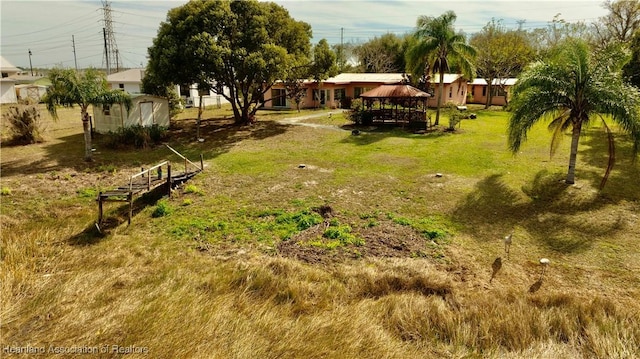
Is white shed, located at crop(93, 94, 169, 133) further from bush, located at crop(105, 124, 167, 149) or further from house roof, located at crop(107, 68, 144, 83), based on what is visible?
house roof, located at crop(107, 68, 144, 83)

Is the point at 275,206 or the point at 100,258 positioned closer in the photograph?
the point at 100,258

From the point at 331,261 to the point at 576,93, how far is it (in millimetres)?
9951

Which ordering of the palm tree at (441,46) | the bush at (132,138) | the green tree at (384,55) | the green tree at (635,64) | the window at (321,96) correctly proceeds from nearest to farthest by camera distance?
the green tree at (635,64)
the bush at (132,138)
the palm tree at (441,46)
the window at (321,96)
the green tree at (384,55)

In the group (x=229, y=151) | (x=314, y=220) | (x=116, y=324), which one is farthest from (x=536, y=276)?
(x=229, y=151)

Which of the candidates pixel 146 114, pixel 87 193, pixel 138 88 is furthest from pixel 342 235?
pixel 138 88

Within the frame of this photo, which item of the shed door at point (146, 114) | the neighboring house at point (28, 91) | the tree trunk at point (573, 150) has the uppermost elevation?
the neighboring house at point (28, 91)

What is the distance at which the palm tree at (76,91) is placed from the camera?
1622 cm

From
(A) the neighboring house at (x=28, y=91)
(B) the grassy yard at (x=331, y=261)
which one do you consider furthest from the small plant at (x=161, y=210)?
(A) the neighboring house at (x=28, y=91)

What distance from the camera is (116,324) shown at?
671cm

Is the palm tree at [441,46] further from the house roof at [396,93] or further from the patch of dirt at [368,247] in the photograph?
the patch of dirt at [368,247]

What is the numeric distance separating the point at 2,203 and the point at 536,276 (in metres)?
15.8

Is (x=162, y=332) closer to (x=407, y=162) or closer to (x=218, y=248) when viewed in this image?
(x=218, y=248)

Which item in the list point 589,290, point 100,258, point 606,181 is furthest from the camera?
point 606,181

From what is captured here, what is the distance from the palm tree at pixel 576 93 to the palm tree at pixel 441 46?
1125 cm
